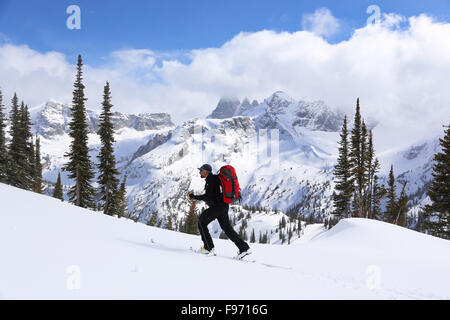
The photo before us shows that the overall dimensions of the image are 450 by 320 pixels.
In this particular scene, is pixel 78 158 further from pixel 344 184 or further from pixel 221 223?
pixel 344 184

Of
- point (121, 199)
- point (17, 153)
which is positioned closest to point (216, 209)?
point (121, 199)

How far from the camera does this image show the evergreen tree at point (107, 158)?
3488cm

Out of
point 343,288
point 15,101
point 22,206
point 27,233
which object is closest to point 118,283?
point 27,233

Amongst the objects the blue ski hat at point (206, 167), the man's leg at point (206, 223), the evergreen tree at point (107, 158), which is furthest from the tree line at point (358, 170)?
the blue ski hat at point (206, 167)

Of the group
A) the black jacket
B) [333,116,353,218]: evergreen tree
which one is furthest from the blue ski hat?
[333,116,353,218]: evergreen tree

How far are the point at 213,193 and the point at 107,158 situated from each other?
1203 inches

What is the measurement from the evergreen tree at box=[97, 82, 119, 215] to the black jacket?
30122 mm

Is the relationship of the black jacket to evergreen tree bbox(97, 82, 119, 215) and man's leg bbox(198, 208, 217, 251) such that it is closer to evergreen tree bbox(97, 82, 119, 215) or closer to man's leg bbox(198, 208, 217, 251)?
man's leg bbox(198, 208, 217, 251)

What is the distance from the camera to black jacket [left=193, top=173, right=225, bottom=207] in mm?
7902

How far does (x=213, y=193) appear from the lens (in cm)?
794

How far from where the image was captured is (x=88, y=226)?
8719mm

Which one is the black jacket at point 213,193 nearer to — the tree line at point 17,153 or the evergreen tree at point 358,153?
the evergreen tree at point 358,153

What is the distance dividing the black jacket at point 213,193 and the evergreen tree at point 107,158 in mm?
30122

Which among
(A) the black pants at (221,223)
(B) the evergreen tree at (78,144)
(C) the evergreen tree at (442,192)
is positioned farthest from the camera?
(B) the evergreen tree at (78,144)
